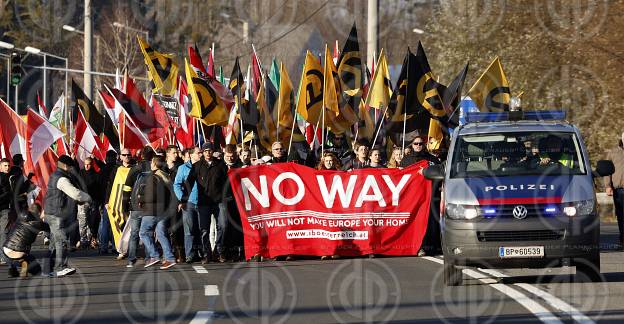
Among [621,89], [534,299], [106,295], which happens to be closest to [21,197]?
[106,295]

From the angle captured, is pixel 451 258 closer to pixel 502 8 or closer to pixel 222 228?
pixel 222 228

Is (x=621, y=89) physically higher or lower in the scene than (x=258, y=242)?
higher

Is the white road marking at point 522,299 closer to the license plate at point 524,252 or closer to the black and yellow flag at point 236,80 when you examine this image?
the license plate at point 524,252

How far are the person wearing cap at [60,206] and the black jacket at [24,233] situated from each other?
22 cm

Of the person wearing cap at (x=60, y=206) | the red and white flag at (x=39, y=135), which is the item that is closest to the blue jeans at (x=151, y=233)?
the person wearing cap at (x=60, y=206)

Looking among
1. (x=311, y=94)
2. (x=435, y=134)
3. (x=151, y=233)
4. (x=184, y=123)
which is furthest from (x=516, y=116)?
(x=184, y=123)

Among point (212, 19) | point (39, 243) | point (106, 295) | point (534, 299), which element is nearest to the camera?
point (534, 299)

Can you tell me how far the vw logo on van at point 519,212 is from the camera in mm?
14969

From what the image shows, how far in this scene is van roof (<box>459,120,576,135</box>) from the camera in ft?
53.5

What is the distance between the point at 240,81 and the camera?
25.9m

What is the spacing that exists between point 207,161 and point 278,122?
391 cm

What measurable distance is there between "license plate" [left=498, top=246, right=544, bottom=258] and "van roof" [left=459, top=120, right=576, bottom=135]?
1876 mm

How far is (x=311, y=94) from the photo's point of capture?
928 inches

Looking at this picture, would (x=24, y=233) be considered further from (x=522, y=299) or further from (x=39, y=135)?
(x=522, y=299)
